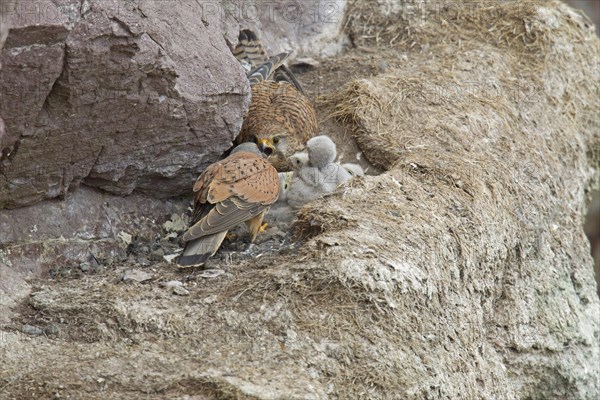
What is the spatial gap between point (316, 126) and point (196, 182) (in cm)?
149

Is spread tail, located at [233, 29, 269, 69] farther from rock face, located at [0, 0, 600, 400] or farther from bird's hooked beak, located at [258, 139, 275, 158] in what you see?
bird's hooked beak, located at [258, 139, 275, 158]

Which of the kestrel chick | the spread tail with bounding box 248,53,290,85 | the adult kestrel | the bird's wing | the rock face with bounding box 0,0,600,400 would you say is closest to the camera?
the rock face with bounding box 0,0,600,400

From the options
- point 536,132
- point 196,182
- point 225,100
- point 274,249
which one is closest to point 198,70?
point 225,100

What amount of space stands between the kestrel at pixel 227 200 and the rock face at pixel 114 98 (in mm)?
258

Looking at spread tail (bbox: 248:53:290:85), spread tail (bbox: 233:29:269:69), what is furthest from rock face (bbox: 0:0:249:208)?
spread tail (bbox: 233:29:269:69)

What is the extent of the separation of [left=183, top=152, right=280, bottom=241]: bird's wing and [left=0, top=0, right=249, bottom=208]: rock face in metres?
0.26

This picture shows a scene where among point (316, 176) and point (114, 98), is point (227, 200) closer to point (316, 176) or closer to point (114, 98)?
point (316, 176)

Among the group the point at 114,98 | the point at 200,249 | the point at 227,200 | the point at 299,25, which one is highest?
the point at 114,98

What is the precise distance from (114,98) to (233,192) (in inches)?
37.8

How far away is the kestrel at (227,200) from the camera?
19.4 ft

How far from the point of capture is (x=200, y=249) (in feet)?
19.3

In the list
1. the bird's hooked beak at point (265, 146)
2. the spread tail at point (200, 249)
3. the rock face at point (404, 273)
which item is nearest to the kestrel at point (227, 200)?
the spread tail at point (200, 249)

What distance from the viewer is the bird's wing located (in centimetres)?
597

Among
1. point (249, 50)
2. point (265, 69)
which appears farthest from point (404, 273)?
point (249, 50)
